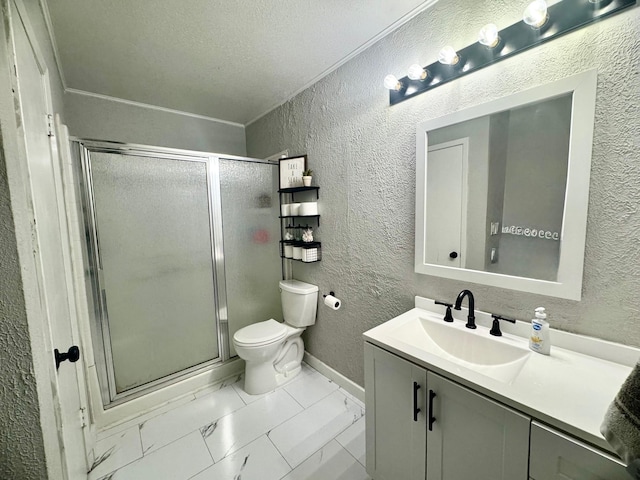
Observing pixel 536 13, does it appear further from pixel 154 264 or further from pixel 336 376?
pixel 154 264

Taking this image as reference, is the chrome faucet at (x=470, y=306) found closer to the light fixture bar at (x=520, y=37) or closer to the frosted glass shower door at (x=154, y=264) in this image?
the light fixture bar at (x=520, y=37)

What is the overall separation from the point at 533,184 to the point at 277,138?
2.04 meters

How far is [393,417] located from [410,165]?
1255 mm

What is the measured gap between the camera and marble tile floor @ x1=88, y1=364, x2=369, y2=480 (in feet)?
4.54

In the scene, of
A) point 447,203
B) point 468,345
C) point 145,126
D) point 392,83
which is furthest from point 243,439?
point 145,126

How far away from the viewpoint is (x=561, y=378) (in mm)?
847

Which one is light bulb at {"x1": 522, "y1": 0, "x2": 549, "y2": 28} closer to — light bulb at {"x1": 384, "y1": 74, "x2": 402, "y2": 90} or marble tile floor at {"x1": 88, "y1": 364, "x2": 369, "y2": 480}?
light bulb at {"x1": 384, "y1": 74, "x2": 402, "y2": 90}

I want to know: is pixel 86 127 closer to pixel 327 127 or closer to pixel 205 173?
pixel 205 173

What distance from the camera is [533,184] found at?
1.06m

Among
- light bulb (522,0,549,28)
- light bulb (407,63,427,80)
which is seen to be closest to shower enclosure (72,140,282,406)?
light bulb (407,63,427,80)

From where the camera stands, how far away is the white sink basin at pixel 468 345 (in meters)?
1.05

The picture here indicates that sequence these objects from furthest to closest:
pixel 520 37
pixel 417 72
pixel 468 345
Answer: pixel 417 72 → pixel 468 345 → pixel 520 37

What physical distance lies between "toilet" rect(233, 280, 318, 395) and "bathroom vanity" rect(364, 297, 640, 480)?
3.10ft

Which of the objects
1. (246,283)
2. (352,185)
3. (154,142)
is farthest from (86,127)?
(352,185)
